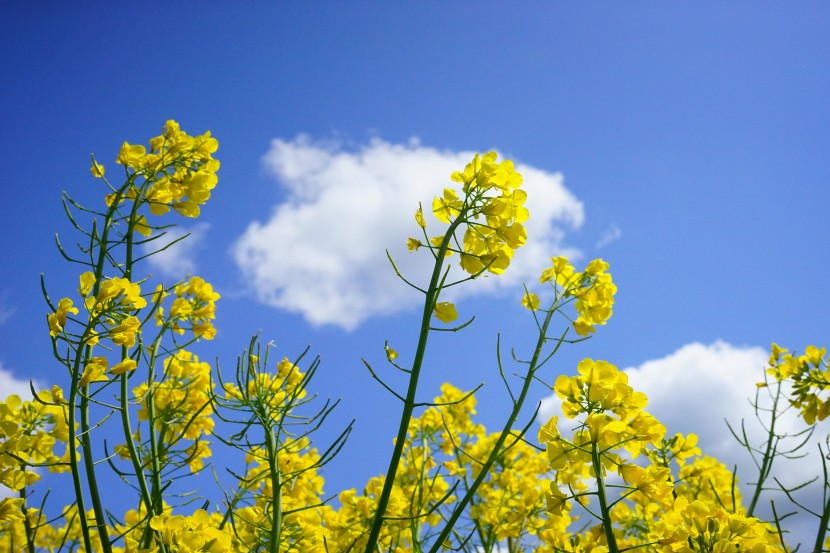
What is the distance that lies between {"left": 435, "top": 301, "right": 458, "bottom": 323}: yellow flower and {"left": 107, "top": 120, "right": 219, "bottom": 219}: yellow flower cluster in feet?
3.87

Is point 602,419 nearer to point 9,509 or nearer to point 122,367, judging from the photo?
point 122,367

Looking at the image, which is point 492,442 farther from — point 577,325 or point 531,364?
point 531,364

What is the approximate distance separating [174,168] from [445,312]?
4.39 feet

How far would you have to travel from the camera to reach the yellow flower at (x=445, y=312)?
1760mm

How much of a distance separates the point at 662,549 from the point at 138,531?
224 centimetres

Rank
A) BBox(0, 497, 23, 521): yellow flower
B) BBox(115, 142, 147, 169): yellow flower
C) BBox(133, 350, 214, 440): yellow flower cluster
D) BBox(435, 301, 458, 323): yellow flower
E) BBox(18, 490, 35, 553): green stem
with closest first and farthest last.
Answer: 1. BBox(435, 301, 458, 323): yellow flower
2. BBox(0, 497, 23, 521): yellow flower
3. BBox(18, 490, 35, 553): green stem
4. BBox(115, 142, 147, 169): yellow flower
5. BBox(133, 350, 214, 440): yellow flower cluster

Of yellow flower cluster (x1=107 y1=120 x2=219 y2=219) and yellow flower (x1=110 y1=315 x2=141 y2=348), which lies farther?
yellow flower cluster (x1=107 y1=120 x2=219 y2=219)

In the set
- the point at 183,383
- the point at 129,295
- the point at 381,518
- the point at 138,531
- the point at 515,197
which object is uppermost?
the point at 183,383

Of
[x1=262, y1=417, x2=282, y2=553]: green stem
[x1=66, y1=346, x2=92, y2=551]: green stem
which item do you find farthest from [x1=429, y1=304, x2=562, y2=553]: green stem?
[x1=66, y1=346, x2=92, y2=551]: green stem

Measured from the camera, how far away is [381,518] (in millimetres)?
1542

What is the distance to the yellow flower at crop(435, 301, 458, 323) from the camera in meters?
1.76

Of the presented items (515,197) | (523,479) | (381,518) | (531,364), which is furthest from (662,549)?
(523,479)

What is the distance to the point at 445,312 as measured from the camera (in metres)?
1.76

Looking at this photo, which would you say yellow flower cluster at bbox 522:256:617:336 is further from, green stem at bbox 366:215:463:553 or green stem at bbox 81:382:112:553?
green stem at bbox 81:382:112:553
